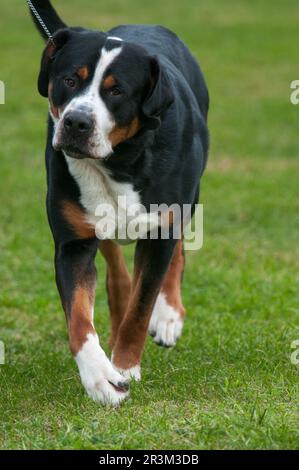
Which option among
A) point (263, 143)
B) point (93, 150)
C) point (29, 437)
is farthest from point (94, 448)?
point (263, 143)

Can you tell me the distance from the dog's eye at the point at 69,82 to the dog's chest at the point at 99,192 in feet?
1.46

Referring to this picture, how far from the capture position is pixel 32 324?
7.68 meters

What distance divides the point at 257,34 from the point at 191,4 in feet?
16.9

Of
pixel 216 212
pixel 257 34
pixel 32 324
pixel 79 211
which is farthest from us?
pixel 257 34

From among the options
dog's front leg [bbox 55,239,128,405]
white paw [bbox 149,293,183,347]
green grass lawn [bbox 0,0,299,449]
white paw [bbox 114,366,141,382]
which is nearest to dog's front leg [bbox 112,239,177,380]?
white paw [bbox 114,366,141,382]

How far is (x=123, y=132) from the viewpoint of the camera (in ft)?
17.3

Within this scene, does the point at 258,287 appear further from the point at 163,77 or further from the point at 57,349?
the point at 163,77

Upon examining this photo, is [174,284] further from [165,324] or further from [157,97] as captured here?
[157,97]

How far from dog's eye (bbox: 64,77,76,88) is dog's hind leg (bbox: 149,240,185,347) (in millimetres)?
1743

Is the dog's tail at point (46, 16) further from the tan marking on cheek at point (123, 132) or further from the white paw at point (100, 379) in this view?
the white paw at point (100, 379)

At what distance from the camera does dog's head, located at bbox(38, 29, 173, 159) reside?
5043 mm

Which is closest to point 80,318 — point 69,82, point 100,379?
point 100,379

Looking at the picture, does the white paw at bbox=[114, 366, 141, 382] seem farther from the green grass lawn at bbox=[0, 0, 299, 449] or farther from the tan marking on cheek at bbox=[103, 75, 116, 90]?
the tan marking on cheek at bbox=[103, 75, 116, 90]

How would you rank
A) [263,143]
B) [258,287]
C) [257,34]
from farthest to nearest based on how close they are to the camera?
[257,34], [263,143], [258,287]
